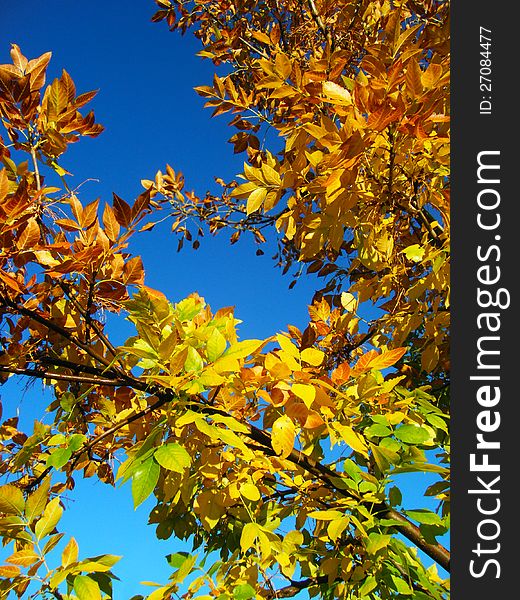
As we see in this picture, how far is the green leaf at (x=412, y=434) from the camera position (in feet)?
4.36

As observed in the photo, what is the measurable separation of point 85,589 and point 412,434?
0.87 m

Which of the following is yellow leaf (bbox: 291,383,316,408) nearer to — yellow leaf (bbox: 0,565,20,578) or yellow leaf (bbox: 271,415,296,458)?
yellow leaf (bbox: 271,415,296,458)

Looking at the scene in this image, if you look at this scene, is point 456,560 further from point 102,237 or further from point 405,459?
point 102,237

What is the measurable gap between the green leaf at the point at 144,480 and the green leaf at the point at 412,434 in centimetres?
68

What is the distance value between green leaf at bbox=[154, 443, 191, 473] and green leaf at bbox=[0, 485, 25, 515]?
0.38 m

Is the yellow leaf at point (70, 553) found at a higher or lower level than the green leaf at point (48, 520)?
lower

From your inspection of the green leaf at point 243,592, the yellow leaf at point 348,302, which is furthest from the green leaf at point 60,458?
the yellow leaf at point 348,302

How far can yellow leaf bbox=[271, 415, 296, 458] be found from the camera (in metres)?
1.13

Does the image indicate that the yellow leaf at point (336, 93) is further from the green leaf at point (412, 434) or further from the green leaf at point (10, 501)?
the green leaf at point (10, 501)

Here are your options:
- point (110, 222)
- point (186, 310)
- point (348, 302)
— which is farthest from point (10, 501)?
point (348, 302)

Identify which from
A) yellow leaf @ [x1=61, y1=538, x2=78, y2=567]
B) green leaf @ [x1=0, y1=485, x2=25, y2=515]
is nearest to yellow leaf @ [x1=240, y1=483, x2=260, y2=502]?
yellow leaf @ [x1=61, y1=538, x2=78, y2=567]

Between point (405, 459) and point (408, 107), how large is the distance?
3.21ft

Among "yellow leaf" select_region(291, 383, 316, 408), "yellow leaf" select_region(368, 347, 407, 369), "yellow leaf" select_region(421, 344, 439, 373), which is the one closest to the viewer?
"yellow leaf" select_region(291, 383, 316, 408)

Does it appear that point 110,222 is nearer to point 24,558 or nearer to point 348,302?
point 24,558
